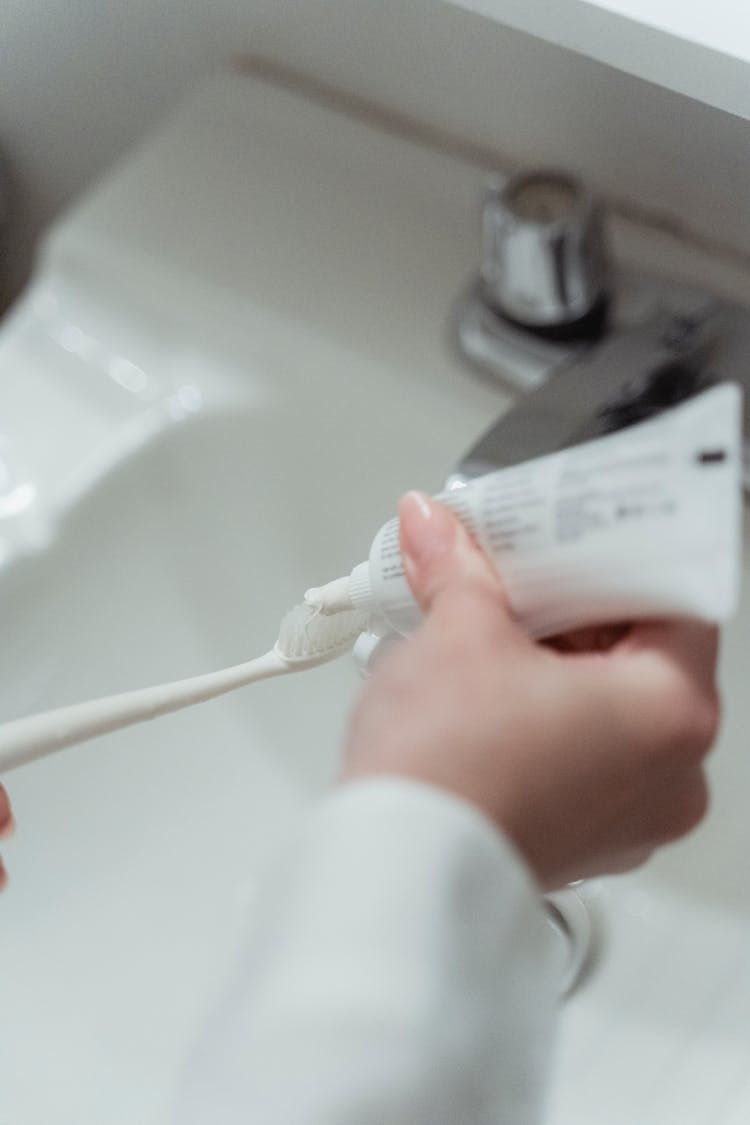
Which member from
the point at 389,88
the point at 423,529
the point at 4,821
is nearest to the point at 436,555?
the point at 423,529

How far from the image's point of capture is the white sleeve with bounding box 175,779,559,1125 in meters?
0.21

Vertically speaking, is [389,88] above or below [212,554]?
above

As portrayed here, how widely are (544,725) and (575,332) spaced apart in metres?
0.24

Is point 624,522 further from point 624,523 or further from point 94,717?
point 94,717

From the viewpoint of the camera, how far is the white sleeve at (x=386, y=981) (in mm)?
210

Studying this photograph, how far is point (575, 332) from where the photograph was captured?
17.6 inches

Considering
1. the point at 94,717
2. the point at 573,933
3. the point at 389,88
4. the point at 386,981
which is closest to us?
the point at 386,981

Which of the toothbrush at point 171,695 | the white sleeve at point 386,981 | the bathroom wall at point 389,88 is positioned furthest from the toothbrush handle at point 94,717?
the bathroom wall at point 389,88

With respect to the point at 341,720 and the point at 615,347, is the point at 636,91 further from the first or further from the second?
the point at 341,720

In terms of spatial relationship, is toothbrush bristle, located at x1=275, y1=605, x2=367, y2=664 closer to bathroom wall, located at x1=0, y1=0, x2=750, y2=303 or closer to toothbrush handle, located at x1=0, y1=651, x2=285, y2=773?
toothbrush handle, located at x1=0, y1=651, x2=285, y2=773

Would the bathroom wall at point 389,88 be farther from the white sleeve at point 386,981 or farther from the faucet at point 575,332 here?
the white sleeve at point 386,981

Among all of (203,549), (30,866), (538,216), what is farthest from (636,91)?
(30,866)

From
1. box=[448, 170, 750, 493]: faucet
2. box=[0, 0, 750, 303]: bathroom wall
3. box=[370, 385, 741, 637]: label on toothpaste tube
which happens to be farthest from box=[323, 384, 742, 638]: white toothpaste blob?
box=[0, 0, 750, 303]: bathroom wall

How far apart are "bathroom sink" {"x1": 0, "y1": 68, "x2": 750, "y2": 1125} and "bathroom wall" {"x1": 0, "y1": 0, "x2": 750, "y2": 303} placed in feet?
0.07
